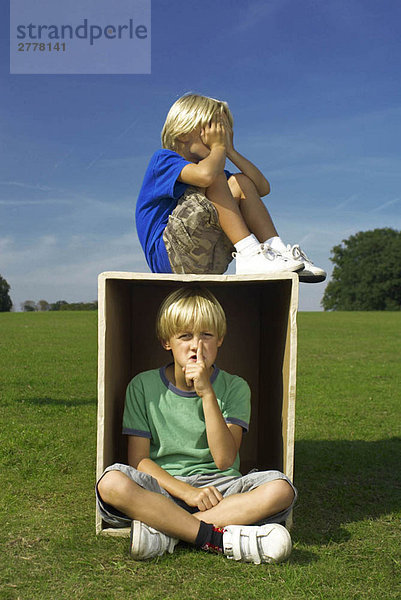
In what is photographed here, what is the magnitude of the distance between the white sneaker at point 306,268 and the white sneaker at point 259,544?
1272 millimetres

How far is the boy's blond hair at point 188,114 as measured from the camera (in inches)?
138

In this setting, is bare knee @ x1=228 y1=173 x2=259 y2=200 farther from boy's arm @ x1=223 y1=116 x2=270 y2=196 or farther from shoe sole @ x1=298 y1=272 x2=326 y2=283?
shoe sole @ x1=298 y1=272 x2=326 y2=283

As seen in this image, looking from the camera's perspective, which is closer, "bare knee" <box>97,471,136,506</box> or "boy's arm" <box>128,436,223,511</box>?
"bare knee" <box>97,471,136,506</box>

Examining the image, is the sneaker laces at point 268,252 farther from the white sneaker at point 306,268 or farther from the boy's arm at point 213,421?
the boy's arm at point 213,421

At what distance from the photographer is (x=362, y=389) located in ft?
27.1

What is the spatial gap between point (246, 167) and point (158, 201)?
57cm

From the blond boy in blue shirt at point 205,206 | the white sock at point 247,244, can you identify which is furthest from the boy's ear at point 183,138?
the white sock at point 247,244

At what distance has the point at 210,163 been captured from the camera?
332cm

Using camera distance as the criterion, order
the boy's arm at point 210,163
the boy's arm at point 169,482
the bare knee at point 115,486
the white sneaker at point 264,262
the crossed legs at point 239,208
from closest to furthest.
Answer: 1. the bare knee at point 115,486
2. the boy's arm at point 169,482
3. the white sneaker at point 264,262
4. the boy's arm at point 210,163
5. the crossed legs at point 239,208

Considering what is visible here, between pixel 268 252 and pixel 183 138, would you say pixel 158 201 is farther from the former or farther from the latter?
pixel 268 252

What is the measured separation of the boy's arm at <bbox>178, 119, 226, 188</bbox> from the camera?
330 cm

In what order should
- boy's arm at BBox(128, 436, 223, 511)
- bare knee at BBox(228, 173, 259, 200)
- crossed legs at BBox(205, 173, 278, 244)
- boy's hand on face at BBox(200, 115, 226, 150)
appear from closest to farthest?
boy's arm at BBox(128, 436, 223, 511)
crossed legs at BBox(205, 173, 278, 244)
boy's hand on face at BBox(200, 115, 226, 150)
bare knee at BBox(228, 173, 259, 200)

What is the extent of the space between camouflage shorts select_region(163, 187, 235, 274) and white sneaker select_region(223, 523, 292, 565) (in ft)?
4.95

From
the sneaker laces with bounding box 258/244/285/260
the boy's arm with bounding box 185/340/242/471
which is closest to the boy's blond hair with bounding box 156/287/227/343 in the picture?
the boy's arm with bounding box 185/340/242/471
